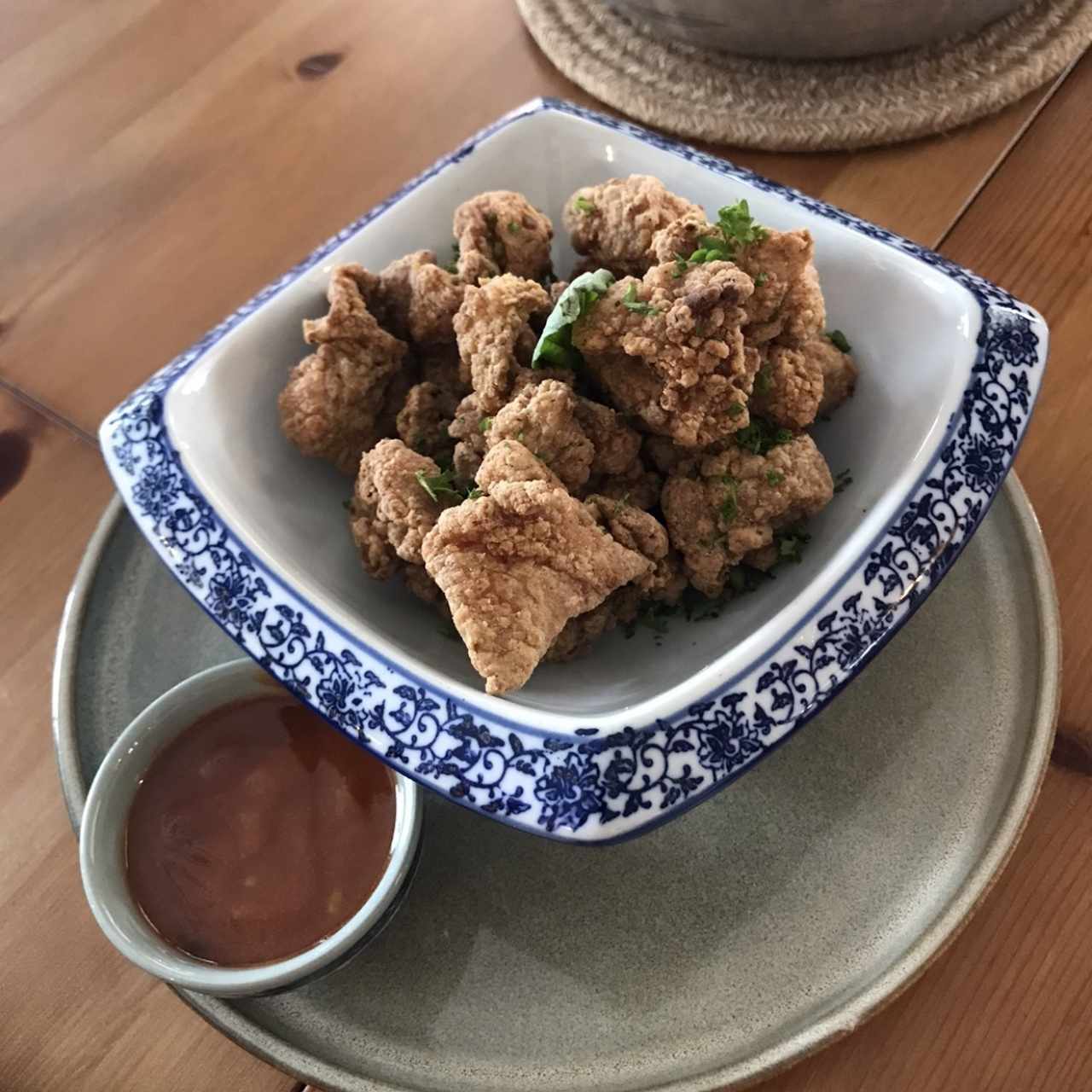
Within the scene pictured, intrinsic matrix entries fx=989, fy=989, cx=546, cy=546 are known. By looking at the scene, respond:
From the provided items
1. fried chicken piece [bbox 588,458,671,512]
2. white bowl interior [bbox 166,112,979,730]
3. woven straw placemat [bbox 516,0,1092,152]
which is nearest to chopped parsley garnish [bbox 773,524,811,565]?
white bowl interior [bbox 166,112,979,730]

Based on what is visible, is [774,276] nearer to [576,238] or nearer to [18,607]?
[576,238]

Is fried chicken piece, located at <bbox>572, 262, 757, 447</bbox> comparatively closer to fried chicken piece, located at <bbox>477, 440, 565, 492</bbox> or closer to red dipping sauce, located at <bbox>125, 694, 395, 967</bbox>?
fried chicken piece, located at <bbox>477, 440, 565, 492</bbox>

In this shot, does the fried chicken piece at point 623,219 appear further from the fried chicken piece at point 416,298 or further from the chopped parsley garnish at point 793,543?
the chopped parsley garnish at point 793,543

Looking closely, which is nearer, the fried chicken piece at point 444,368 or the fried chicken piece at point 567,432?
the fried chicken piece at point 567,432

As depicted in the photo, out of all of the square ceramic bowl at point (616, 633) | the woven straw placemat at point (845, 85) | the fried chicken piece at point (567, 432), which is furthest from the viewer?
the woven straw placemat at point (845, 85)

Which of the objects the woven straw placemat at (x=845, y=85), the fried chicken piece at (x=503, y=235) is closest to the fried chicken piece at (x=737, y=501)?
the fried chicken piece at (x=503, y=235)

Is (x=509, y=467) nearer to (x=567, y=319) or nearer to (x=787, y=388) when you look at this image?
(x=567, y=319)

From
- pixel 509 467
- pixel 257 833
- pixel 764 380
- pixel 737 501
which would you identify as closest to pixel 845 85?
pixel 764 380
